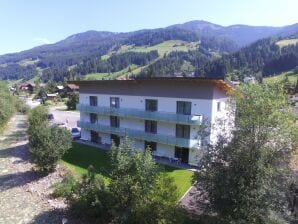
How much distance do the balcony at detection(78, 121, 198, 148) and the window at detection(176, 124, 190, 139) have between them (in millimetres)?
1207

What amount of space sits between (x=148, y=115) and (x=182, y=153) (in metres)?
6.39

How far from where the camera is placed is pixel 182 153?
134ft

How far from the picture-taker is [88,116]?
2082 inches

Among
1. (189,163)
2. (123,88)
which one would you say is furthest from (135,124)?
(189,163)

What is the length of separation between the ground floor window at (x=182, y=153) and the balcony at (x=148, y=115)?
3715 millimetres

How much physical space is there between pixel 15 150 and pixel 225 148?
37.6 meters

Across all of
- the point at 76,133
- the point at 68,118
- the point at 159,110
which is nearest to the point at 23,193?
the point at 159,110

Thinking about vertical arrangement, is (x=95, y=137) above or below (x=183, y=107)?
below

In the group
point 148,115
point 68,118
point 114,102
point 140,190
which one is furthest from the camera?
point 68,118

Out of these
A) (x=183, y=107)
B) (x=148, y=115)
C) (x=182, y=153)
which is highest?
(x=183, y=107)

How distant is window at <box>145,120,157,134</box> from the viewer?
43.1 m

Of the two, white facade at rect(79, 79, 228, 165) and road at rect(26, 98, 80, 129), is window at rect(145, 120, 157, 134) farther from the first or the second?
road at rect(26, 98, 80, 129)

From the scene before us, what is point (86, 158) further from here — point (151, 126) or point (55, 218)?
point (55, 218)

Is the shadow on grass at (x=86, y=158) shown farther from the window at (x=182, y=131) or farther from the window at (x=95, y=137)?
the window at (x=182, y=131)
